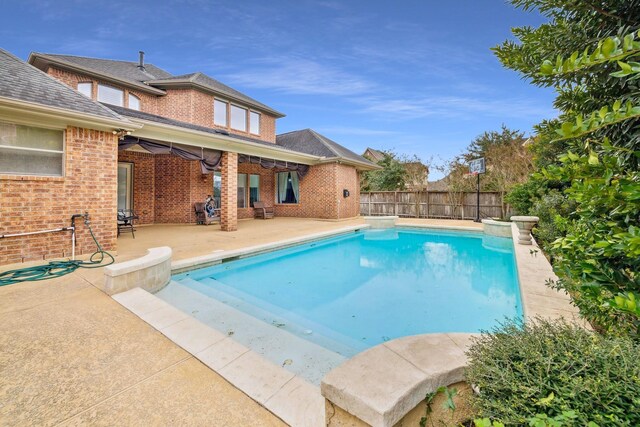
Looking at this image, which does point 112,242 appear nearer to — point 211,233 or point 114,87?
point 211,233

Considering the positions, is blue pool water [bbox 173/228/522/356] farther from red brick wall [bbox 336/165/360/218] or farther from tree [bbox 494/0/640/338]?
red brick wall [bbox 336/165/360/218]

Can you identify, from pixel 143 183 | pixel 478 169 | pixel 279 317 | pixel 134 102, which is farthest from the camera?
pixel 478 169

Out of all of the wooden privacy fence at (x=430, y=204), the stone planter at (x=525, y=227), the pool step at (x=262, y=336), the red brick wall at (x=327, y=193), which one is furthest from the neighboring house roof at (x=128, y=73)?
the stone planter at (x=525, y=227)

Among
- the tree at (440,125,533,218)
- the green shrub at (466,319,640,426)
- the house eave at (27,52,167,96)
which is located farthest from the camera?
the tree at (440,125,533,218)

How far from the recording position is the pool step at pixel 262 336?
259cm

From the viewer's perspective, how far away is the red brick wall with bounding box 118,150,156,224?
36.5ft

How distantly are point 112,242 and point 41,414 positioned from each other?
5234mm

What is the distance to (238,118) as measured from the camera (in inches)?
557

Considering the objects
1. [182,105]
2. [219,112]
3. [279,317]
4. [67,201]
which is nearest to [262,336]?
[279,317]

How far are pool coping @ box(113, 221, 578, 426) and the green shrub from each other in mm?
312

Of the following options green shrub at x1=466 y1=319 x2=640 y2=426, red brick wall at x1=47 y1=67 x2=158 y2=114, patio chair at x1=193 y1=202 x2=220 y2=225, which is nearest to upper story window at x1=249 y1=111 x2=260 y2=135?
red brick wall at x1=47 y1=67 x2=158 y2=114

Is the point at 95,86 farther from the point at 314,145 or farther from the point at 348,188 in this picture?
the point at 348,188

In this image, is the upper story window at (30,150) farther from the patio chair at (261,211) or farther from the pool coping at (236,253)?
the patio chair at (261,211)

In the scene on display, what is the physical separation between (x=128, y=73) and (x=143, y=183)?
18.8 ft
